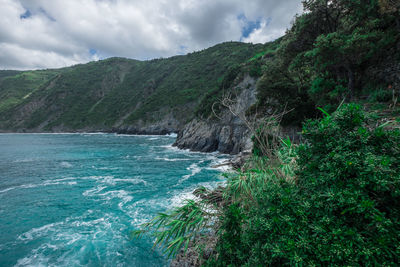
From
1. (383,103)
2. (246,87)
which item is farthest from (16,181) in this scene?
(246,87)

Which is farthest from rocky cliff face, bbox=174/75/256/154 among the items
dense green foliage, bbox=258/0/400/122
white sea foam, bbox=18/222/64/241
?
white sea foam, bbox=18/222/64/241

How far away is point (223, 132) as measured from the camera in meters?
32.9

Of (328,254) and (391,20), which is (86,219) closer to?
(328,254)

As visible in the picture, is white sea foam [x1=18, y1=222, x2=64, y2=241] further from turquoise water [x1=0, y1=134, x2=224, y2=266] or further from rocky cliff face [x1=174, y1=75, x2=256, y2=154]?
rocky cliff face [x1=174, y1=75, x2=256, y2=154]

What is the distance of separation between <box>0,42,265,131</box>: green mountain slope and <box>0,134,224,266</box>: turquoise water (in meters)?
47.8

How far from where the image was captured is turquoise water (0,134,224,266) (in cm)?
782

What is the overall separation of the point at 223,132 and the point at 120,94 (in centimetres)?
10228

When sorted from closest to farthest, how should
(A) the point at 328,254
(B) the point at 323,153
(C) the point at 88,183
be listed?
1. (A) the point at 328,254
2. (B) the point at 323,153
3. (C) the point at 88,183

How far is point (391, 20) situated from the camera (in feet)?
35.2

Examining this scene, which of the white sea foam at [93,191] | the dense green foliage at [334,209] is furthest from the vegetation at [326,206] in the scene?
the white sea foam at [93,191]

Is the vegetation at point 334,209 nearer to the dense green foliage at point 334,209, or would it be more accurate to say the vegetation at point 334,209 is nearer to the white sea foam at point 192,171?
the dense green foliage at point 334,209

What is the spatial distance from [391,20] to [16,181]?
3394 cm

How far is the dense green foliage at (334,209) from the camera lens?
2383 mm

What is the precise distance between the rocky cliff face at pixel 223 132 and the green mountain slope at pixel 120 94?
27242mm
